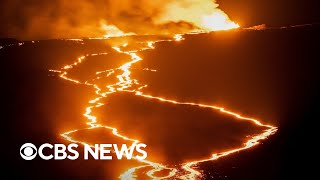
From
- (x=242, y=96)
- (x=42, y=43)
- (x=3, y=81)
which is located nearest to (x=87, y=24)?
(x=42, y=43)

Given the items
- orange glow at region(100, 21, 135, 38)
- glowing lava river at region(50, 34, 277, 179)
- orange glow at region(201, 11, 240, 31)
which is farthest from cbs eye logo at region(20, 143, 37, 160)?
orange glow at region(100, 21, 135, 38)

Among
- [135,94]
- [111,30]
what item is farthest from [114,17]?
[135,94]

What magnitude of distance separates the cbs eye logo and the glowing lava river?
0.62 meters

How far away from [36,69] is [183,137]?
6.64 metres

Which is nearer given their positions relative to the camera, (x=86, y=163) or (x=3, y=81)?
(x=86, y=163)

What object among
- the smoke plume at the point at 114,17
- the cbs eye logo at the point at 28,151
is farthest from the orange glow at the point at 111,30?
the cbs eye logo at the point at 28,151

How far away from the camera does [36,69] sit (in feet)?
40.9

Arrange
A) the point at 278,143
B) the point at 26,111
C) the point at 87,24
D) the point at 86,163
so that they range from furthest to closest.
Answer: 1. the point at 87,24
2. the point at 26,111
3. the point at 278,143
4. the point at 86,163

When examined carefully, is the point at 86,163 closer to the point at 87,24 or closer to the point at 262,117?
the point at 262,117

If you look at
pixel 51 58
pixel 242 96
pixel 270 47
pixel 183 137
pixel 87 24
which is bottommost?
pixel 183 137

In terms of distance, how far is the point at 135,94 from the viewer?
9922 mm

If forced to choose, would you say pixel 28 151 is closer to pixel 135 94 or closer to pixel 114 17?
pixel 135 94

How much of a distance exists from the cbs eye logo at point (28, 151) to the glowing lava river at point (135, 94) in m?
0.62

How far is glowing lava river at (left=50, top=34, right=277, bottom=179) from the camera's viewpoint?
5544 mm
